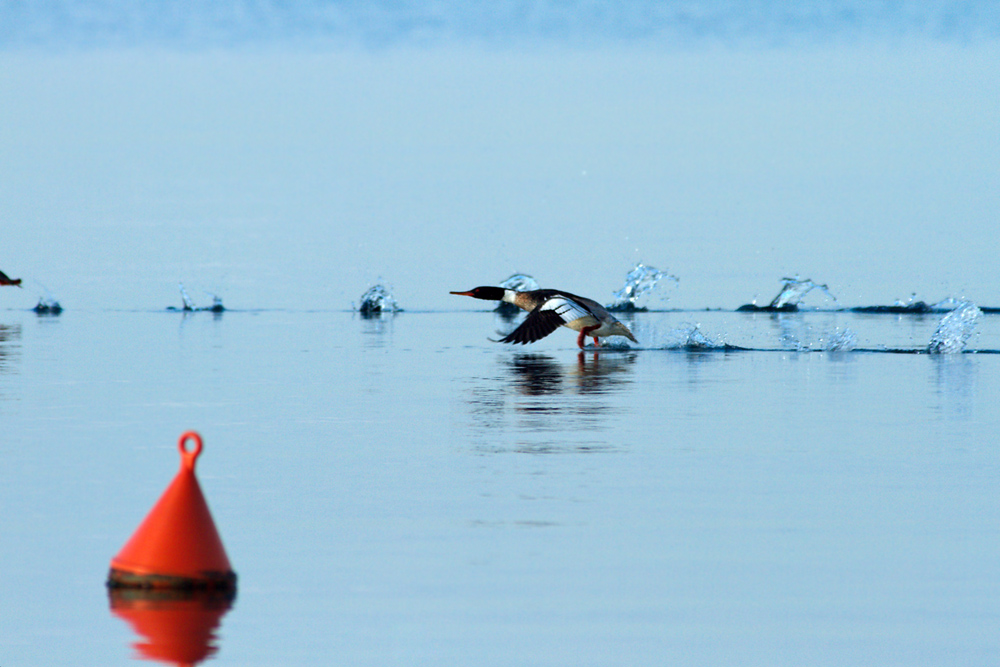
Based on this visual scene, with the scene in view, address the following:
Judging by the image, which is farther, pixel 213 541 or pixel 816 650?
pixel 213 541

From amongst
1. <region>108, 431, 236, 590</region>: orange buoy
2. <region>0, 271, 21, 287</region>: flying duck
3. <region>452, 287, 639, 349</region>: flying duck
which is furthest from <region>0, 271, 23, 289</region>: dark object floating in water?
<region>108, 431, 236, 590</region>: orange buoy

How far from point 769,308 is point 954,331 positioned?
19.4 m

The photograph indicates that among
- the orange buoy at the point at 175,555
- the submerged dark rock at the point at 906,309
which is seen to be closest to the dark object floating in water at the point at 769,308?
the submerged dark rock at the point at 906,309

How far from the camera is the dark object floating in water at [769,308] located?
43.5 m

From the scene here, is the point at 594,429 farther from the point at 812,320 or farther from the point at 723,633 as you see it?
the point at 812,320

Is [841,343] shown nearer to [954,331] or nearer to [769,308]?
[954,331]

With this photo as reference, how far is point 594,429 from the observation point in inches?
507

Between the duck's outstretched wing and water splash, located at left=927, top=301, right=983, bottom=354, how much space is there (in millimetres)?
5836

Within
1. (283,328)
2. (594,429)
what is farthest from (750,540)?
(283,328)

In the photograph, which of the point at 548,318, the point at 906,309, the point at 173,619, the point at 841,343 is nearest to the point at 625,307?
the point at 906,309

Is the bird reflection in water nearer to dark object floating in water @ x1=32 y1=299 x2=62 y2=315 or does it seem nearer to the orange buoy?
the orange buoy

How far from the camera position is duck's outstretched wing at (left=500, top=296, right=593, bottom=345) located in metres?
20.3

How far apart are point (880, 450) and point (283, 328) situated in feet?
69.6

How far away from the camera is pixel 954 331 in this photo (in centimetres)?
2500
